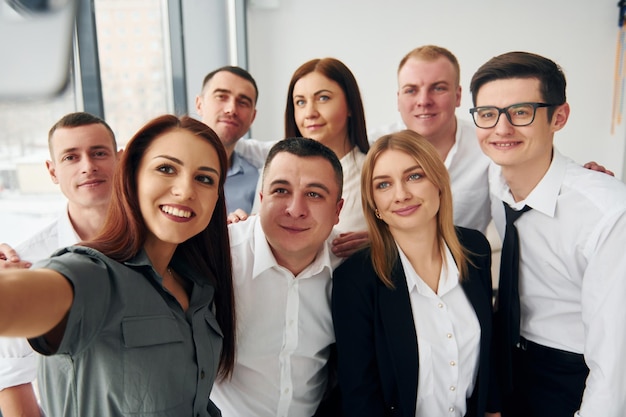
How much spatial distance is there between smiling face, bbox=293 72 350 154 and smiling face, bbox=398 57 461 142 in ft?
1.29

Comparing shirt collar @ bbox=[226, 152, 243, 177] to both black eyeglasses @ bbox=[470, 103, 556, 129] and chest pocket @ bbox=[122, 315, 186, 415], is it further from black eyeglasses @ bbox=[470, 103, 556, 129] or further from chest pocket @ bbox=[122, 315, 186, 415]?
chest pocket @ bbox=[122, 315, 186, 415]

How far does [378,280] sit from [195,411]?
2.41ft

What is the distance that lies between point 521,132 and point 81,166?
1641mm

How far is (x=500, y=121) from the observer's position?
1.69 m

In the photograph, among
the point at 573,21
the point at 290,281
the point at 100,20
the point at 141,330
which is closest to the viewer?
the point at 141,330

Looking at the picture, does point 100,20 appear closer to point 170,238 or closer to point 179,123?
point 179,123

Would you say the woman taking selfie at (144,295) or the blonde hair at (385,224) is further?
the blonde hair at (385,224)

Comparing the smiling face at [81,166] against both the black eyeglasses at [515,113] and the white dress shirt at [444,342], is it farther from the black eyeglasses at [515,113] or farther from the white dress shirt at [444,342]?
the black eyeglasses at [515,113]

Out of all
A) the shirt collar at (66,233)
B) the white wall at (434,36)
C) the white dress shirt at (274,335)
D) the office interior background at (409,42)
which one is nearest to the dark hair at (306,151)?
the white dress shirt at (274,335)

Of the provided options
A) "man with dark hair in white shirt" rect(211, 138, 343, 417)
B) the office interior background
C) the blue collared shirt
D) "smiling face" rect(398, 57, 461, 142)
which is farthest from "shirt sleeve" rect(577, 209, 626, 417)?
the office interior background

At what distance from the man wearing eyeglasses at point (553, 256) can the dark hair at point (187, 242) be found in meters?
1.05

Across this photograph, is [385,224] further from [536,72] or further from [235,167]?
[235,167]

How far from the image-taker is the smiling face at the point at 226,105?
2.53m

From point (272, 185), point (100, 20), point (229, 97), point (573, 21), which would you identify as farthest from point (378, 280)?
point (573, 21)
